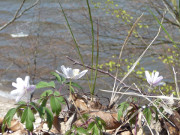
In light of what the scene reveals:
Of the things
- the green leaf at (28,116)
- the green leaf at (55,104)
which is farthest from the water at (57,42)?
the green leaf at (28,116)

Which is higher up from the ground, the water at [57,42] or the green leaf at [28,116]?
the green leaf at [28,116]

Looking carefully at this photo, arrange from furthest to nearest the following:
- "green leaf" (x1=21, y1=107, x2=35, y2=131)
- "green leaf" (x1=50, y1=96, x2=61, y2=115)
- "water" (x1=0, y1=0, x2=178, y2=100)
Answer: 1. "water" (x1=0, y1=0, x2=178, y2=100)
2. "green leaf" (x1=50, y1=96, x2=61, y2=115)
3. "green leaf" (x1=21, y1=107, x2=35, y2=131)

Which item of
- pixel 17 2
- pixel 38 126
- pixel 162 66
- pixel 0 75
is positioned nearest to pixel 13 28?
pixel 17 2

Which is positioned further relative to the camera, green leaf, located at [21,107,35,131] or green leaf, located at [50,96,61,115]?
green leaf, located at [50,96,61,115]

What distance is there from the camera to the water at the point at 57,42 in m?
5.59

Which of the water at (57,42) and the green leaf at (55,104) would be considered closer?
the green leaf at (55,104)

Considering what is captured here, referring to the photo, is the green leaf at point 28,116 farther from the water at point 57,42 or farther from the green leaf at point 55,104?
the water at point 57,42

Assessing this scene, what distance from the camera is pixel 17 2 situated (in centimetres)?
877

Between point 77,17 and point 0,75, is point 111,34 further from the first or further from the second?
point 0,75

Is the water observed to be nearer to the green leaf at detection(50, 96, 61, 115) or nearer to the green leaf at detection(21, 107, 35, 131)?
the green leaf at detection(50, 96, 61, 115)

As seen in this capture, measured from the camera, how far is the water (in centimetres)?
559

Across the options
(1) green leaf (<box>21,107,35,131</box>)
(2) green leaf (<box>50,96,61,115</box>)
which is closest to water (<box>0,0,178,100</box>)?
(2) green leaf (<box>50,96,61,115</box>)

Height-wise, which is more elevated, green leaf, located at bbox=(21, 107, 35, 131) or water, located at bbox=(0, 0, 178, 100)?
green leaf, located at bbox=(21, 107, 35, 131)

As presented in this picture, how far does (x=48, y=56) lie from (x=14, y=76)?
0.84 metres
